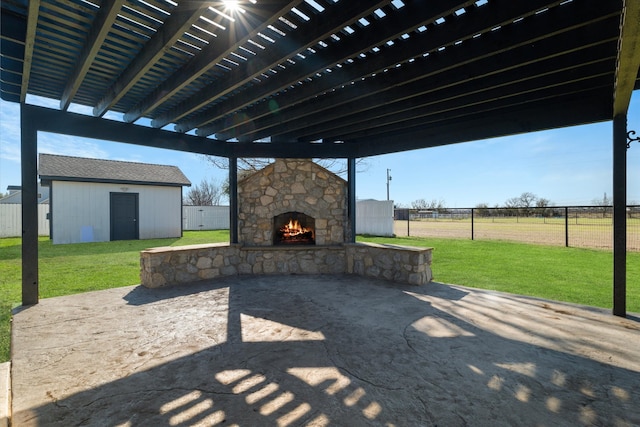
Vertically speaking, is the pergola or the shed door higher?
the pergola

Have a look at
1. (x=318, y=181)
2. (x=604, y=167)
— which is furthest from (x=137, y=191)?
(x=604, y=167)

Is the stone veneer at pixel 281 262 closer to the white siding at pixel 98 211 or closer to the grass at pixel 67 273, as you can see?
the grass at pixel 67 273

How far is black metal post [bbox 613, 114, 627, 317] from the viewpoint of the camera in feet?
11.5

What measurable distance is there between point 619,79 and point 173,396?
451 cm

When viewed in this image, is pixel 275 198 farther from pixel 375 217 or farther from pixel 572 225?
pixel 572 225

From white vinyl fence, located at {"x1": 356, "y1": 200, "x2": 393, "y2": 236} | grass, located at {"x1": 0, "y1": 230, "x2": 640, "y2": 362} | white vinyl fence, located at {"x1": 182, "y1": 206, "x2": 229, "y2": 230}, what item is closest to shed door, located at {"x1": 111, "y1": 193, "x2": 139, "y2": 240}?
grass, located at {"x1": 0, "y1": 230, "x2": 640, "y2": 362}

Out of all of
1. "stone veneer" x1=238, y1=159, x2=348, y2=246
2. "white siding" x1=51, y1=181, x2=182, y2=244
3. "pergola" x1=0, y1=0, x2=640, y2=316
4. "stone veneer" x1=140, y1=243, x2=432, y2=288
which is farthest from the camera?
"white siding" x1=51, y1=181, x2=182, y2=244

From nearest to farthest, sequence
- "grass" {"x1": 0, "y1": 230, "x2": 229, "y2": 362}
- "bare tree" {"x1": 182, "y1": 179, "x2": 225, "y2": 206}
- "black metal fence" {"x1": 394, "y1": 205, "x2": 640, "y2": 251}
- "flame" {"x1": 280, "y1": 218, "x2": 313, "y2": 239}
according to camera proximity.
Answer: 1. "grass" {"x1": 0, "y1": 230, "x2": 229, "y2": 362}
2. "flame" {"x1": 280, "y1": 218, "x2": 313, "y2": 239}
3. "black metal fence" {"x1": 394, "y1": 205, "x2": 640, "y2": 251}
4. "bare tree" {"x1": 182, "y1": 179, "x2": 225, "y2": 206}

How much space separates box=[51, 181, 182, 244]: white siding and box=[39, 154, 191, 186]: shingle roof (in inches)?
13.1

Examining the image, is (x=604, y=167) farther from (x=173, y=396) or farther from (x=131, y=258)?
(x=131, y=258)

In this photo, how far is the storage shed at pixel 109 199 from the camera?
37.5ft

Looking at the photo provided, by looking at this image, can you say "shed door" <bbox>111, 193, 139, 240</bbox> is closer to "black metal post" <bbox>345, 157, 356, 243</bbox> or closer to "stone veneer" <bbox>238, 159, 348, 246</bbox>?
"stone veneer" <bbox>238, 159, 348, 246</bbox>

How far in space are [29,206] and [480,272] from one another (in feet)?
26.2

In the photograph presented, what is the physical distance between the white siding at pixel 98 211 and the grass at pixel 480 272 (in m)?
2.16
